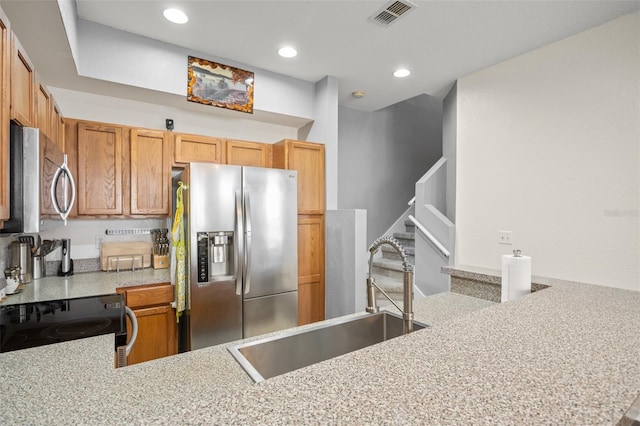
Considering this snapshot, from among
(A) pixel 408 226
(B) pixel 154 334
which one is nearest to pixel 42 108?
(B) pixel 154 334

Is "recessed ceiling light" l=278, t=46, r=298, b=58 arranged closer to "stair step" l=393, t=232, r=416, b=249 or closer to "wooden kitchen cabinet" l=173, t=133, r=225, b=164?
"wooden kitchen cabinet" l=173, t=133, r=225, b=164

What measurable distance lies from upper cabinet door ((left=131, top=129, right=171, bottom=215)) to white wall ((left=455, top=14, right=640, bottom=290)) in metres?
2.80

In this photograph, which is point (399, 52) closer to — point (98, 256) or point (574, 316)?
point (574, 316)

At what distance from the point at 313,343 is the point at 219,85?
2488 millimetres

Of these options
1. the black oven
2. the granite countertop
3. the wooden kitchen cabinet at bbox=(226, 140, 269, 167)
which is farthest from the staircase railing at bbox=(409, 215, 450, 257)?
the black oven

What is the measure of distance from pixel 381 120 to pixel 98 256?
3978mm

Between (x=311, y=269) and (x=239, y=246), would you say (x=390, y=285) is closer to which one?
(x=311, y=269)

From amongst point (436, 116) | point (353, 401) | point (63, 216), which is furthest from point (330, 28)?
point (436, 116)

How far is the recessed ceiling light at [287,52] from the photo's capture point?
273cm

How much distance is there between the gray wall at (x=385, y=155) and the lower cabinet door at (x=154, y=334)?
8.81 ft

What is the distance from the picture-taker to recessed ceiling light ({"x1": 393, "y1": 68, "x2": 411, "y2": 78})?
10.3 ft

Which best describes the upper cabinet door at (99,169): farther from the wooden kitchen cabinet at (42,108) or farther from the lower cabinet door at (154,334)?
the lower cabinet door at (154,334)

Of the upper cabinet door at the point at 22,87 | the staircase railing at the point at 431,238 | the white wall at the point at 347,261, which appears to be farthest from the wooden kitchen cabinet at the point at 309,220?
the upper cabinet door at the point at 22,87

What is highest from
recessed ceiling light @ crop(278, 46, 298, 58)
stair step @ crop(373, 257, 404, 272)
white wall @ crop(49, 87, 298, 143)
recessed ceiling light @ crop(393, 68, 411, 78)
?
recessed ceiling light @ crop(393, 68, 411, 78)
